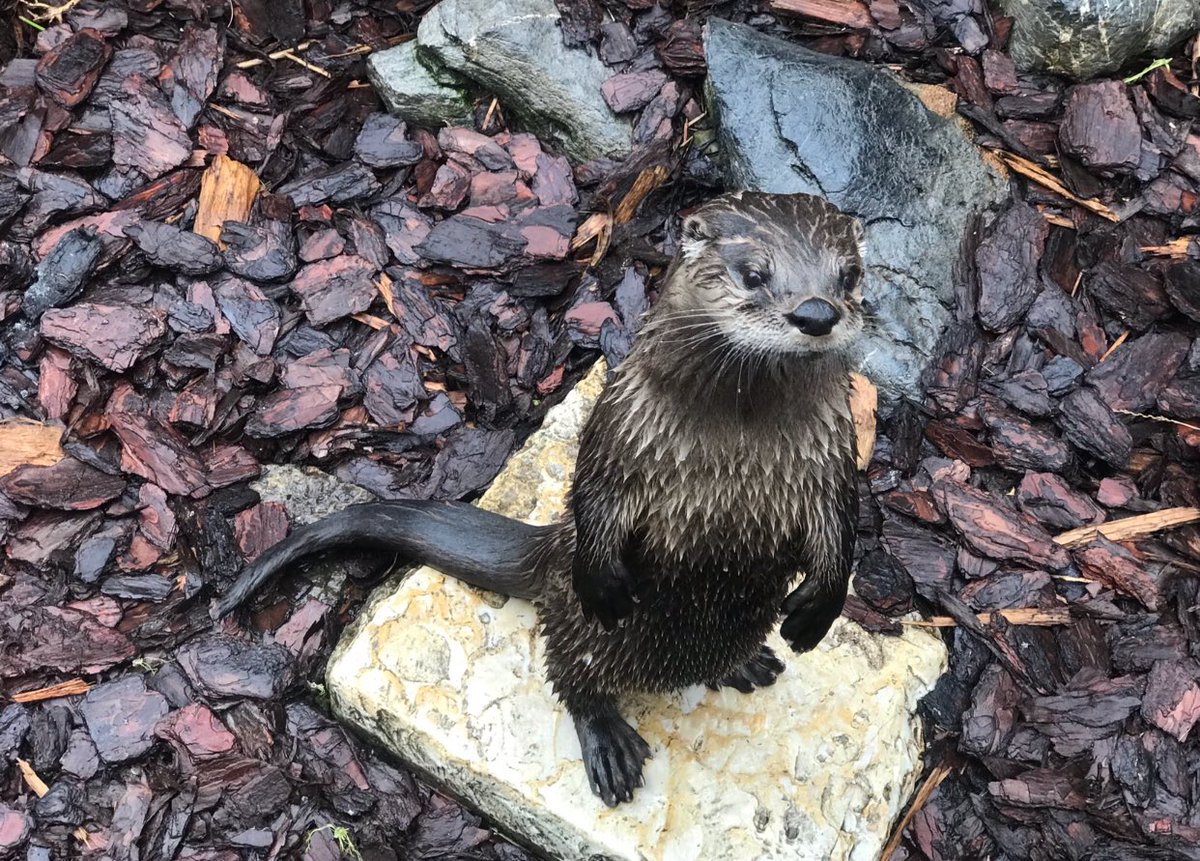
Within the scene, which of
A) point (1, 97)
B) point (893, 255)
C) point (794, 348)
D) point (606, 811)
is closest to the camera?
point (794, 348)

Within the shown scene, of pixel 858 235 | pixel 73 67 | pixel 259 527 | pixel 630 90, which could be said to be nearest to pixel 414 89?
pixel 630 90

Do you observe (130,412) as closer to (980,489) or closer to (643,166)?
(643,166)

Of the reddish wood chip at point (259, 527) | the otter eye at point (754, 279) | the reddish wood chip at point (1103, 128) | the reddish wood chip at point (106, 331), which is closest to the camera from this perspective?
the otter eye at point (754, 279)

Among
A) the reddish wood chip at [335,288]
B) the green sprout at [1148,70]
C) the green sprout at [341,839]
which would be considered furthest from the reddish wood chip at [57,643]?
the green sprout at [1148,70]

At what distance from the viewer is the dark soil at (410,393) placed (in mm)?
2820

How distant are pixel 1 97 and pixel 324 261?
1113mm

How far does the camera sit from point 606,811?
2684 mm

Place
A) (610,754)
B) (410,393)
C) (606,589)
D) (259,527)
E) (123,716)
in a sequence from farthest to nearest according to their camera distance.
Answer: (410,393) → (259,527) → (123,716) → (610,754) → (606,589)

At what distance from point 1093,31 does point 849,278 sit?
6.57 ft

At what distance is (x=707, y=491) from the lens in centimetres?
223

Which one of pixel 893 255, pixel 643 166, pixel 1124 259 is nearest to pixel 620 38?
pixel 643 166

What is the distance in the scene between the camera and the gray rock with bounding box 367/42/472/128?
3.70 meters

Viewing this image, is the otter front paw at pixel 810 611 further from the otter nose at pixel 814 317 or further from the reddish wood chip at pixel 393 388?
the reddish wood chip at pixel 393 388

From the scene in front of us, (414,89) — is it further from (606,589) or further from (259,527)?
(606,589)
